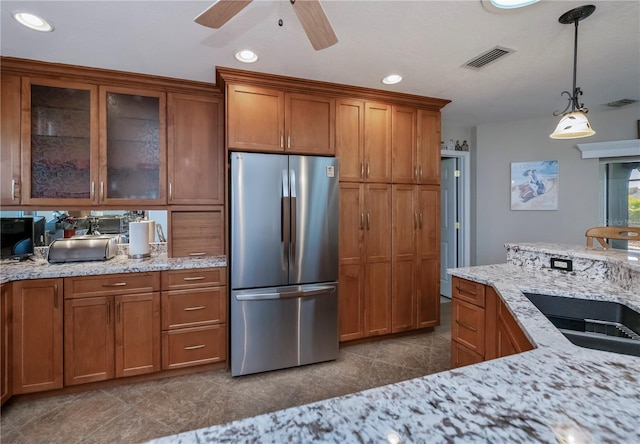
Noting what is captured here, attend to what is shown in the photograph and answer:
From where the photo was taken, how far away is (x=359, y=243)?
289 cm

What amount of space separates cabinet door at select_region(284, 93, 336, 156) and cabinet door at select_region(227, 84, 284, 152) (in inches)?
2.9

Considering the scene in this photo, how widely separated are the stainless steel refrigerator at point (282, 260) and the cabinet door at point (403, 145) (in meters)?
0.80

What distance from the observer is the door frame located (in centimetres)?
412

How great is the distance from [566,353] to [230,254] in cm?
214

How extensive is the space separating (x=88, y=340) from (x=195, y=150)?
1.72 m

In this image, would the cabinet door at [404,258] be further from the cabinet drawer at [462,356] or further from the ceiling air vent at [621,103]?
the ceiling air vent at [621,103]

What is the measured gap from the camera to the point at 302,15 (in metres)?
1.29

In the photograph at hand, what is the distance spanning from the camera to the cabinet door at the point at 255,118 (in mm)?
2438

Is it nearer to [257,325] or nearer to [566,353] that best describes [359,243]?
[257,325]

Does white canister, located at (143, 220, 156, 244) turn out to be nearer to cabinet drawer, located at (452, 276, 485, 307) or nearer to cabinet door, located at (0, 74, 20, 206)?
cabinet door, located at (0, 74, 20, 206)

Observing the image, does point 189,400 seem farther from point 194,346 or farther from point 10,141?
point 10,141

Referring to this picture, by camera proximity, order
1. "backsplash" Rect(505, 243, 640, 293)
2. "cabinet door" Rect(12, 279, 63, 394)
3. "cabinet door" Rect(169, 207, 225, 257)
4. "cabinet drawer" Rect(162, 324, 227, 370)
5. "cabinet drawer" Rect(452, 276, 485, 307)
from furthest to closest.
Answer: "cabinet door" Rect(169, 207, 225, 257), "cabinet drawer" Rect(162, 324, 227, 370), "cabinet door" Rect(12, 279, 63, 394), "cabinet drawer" Rect(452, 276, 485, 307), "backsplash" Rect(505, 243, 640, 293)

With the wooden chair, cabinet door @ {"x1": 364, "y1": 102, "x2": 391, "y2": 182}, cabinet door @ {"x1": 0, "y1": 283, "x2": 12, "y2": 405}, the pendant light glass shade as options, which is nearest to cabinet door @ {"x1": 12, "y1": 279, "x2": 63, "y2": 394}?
cabinet door @ {"x1": 0, "y1": 283, "x2": 12, "y2": 405}

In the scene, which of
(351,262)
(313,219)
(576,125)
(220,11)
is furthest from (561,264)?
(220,11)
